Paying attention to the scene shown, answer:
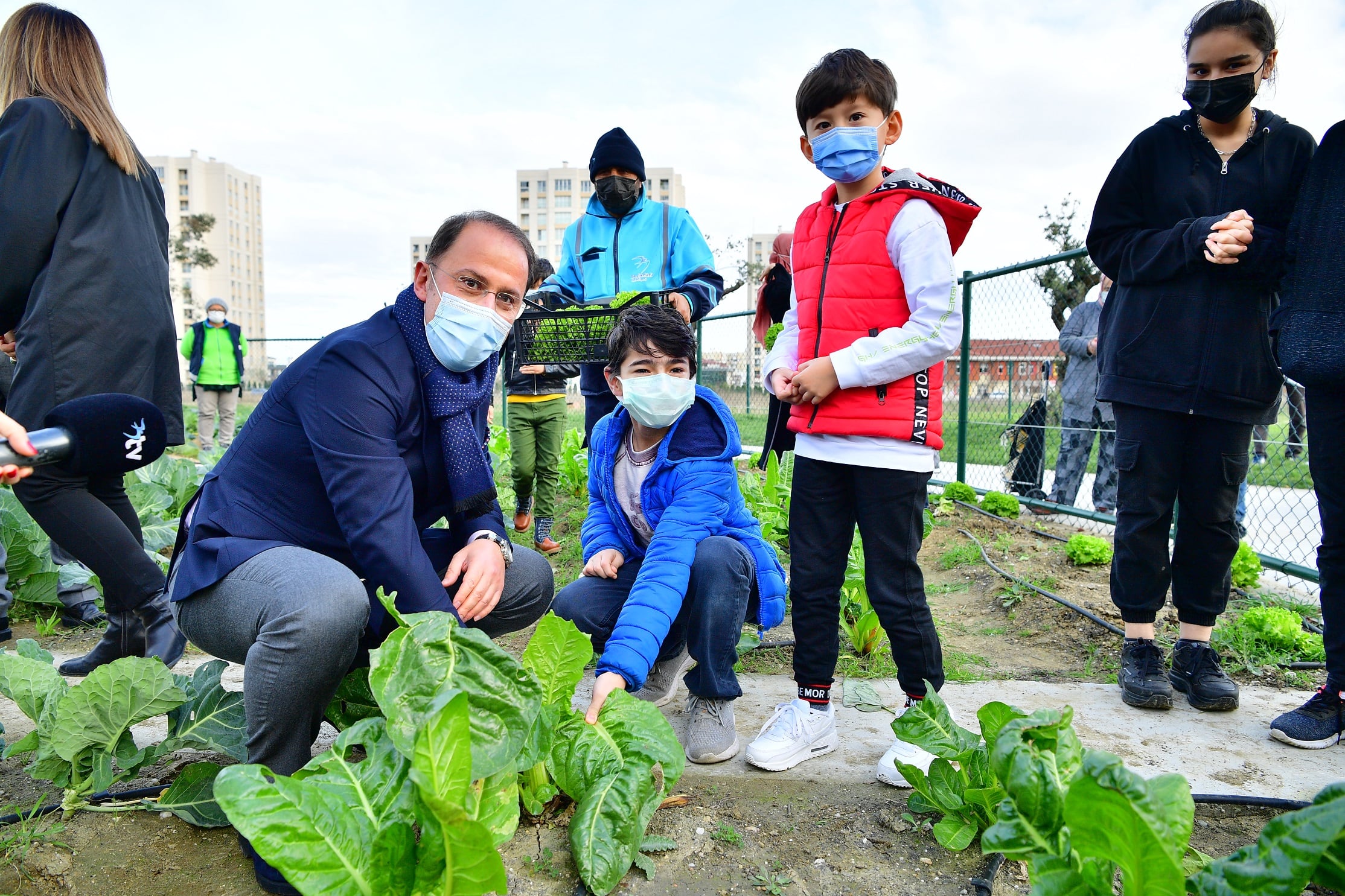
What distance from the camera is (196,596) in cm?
182

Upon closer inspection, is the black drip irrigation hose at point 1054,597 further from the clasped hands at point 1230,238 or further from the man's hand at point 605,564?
the man's hand at point 605,564

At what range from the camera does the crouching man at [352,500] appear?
5.47 feet

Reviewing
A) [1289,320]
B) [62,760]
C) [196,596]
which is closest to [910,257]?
[1289,320]

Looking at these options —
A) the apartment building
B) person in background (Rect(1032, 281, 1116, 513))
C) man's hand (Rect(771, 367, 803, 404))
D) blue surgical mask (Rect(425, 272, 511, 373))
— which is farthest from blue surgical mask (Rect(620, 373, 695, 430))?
the apartment building

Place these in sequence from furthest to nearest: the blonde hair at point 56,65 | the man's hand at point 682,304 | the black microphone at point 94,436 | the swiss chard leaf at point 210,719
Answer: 1. the man's hand at point 682,304
2. the blonde hair at point 56,65
3. the swiss chard leaf at point 210,719
4. the black microphone at point 94,436

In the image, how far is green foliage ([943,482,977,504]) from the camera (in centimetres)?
586

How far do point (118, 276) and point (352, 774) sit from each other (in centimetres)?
197

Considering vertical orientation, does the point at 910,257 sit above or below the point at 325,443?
above

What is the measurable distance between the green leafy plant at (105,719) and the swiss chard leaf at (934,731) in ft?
4.76

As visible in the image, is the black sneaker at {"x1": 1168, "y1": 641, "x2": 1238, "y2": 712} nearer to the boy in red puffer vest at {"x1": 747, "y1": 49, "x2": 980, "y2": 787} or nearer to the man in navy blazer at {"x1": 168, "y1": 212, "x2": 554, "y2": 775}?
the boy in red puffer vest at {"x1": 747, "y1": 49, "x2": 980, "y2": 787}

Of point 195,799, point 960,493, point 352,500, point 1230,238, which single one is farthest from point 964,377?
point 195,799

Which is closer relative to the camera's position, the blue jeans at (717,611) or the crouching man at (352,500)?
the crouching man at (352,500)

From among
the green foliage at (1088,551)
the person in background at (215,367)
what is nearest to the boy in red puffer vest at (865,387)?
the green foliage at (1088,551)

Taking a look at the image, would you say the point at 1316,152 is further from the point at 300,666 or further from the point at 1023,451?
the point at 1023,451
